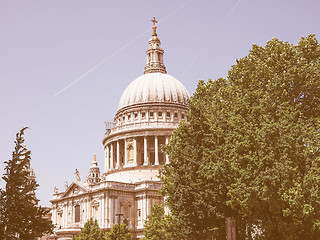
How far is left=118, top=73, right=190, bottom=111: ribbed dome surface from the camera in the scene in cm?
9956

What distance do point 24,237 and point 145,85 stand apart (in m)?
73.9

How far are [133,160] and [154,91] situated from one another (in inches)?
687

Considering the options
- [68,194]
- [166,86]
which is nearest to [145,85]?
[166,86]

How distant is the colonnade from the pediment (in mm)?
10513

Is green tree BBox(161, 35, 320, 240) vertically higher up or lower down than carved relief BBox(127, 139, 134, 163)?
lower down

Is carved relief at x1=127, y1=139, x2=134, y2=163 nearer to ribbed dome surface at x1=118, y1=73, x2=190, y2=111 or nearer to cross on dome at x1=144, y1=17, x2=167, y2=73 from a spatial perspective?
ribbed dome surface at x1=118, y1=73, x2=190, y2=111

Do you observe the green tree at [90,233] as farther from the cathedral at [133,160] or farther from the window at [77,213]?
the window at [77,213]

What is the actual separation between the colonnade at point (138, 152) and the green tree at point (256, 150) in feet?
168

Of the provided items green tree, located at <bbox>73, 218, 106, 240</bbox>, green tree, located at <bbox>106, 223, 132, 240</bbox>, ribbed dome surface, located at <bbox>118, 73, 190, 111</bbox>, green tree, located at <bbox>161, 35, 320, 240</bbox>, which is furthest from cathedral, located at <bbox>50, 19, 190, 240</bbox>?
green tree, located at <bbox>161, 35, 320, 240</bbox>

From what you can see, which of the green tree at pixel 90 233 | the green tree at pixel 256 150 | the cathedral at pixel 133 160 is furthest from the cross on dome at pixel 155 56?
the green tree at pixel 256 150

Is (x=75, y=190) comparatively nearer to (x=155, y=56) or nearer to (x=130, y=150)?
(x=130, y=150)

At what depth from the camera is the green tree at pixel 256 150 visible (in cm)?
2853

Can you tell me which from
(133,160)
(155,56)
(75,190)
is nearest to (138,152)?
(133,160)

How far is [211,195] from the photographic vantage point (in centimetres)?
3269
